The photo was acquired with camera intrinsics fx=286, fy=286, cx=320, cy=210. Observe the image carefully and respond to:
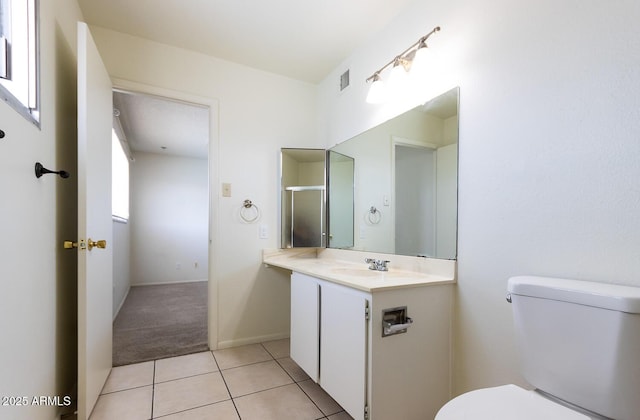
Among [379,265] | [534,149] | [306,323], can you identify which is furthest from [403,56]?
[306,323]

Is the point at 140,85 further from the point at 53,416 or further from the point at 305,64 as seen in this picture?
the point at 53,416

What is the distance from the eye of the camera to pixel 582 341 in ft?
2.73

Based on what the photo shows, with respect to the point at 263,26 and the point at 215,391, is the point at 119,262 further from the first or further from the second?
the point at 263,26

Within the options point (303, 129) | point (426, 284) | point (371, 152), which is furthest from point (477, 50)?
point (303, 129)

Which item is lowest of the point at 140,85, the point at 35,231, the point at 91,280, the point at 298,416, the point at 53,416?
the point at 298,416

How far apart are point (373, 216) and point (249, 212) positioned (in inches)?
42.8

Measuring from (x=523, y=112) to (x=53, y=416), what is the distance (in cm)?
247

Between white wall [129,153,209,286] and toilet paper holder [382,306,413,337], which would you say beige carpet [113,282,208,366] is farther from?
toilet paper holder [382,306,413,337]

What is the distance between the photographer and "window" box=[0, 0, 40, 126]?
0.92 meters

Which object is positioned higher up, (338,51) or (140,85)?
(338,51)

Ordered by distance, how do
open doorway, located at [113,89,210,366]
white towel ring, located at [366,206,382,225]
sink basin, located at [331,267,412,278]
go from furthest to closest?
open doorway, located at [113,89,210,366]
white towel ring, located at [366,206,382,225]
sink basin, located at [331,267,412,278]

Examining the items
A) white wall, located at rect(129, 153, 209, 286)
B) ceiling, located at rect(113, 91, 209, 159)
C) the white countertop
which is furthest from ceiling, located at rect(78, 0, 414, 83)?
white wall, located at rect(129, 153, 209, 286)

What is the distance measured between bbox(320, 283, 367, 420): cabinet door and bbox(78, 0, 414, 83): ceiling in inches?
67.1

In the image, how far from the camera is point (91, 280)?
4.75 ft
